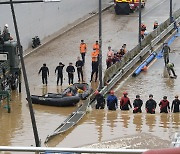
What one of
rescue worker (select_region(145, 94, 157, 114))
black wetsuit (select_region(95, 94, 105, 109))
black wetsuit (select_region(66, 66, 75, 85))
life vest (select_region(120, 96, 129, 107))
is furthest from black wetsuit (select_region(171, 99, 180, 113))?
black wetsuit (select_region(66, 66, 75, 85))

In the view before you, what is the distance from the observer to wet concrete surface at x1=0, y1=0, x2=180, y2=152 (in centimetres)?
1911

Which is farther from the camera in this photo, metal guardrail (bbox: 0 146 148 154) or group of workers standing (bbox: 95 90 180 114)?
group of workers standing (bbox: 95 90 180 114)

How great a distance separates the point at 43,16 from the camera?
3984cm

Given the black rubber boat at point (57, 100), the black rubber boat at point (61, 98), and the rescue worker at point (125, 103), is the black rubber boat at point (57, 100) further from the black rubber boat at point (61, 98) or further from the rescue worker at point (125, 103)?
the rescue worker at point (125, 103)

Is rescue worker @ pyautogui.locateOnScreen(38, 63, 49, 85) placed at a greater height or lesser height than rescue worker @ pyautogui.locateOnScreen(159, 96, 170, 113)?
greater

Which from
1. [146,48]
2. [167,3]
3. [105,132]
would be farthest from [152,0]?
[105,132]

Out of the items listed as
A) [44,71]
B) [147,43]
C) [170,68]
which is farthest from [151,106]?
[147,43]

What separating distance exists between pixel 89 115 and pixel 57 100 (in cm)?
233

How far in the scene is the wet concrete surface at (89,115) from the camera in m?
19.1

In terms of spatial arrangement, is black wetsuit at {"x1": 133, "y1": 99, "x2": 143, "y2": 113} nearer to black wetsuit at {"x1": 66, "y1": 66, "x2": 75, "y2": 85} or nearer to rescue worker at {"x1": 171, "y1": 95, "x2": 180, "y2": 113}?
rescue worker at {"x1": 171, "y1": 95, "x2": 180, "y2": 113}

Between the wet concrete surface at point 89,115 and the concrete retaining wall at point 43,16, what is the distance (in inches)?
47.9

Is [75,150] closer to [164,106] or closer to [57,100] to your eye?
[164,106]

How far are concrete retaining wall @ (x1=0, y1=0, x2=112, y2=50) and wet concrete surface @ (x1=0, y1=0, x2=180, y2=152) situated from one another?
1216 millimetres

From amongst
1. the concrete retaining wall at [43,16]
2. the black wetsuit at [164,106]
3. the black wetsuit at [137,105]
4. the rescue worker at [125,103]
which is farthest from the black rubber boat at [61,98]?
the concrete retaining wall at [43,16]
